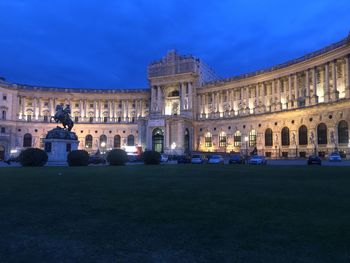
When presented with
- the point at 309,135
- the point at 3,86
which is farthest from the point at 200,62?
the point at 3,86

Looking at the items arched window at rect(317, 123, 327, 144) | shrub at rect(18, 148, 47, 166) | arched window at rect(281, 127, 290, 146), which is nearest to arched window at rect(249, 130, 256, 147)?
arched window at rect(281, 127, 290, 146)

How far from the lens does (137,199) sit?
11.2 meters

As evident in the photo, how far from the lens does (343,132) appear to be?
196ft

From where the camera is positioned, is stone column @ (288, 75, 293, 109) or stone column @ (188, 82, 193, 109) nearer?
stone column @ (288, 75, 293, 109)

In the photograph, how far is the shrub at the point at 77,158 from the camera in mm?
35406

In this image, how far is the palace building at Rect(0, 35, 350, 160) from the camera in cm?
6456

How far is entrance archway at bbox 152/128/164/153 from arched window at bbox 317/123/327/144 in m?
38.1

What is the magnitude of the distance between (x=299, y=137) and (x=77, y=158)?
165 ft

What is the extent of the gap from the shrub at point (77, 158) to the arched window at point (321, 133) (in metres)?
48.0

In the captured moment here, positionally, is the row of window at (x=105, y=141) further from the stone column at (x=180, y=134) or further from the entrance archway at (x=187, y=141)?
the stone column at (x=180, y=134)

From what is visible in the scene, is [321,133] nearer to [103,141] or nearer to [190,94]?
[190,94]

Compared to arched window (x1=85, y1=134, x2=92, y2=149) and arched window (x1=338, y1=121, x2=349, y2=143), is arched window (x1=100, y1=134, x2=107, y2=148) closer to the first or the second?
arched window (x1=85, y1=134, x2=92, y2=149)

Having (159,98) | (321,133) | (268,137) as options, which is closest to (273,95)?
(268,137)

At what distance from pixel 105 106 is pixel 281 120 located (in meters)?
56.4
